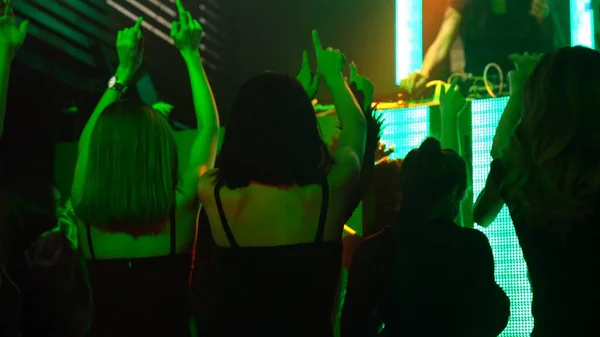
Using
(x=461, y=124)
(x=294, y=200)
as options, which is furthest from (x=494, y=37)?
(x=294, y=200)

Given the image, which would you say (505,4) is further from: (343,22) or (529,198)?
(529,198)

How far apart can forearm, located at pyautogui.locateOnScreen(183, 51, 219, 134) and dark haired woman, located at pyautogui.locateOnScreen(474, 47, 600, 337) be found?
2.80 feet

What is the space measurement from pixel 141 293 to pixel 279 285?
1.53ft

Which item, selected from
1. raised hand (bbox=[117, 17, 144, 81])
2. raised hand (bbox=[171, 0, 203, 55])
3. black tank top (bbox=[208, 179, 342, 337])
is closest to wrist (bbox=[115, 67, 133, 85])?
raised hand (bbox=[117, 17, 144, 81])

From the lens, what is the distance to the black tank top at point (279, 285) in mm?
1696

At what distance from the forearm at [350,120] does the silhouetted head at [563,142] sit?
0.41 m

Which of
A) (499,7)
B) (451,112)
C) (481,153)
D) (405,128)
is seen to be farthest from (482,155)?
(499,7)

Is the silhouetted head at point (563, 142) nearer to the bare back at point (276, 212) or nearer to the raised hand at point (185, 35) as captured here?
the bare back at point (276, 212)

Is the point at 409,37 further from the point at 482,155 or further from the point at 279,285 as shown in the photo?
the point at 279,285

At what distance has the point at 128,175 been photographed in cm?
193

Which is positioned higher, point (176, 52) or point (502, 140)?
point (176, 52)

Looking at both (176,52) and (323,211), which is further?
(176,52)

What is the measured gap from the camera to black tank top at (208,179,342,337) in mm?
1696

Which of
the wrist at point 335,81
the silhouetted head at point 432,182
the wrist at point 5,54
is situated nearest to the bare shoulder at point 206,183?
the wrist at point 335,81
